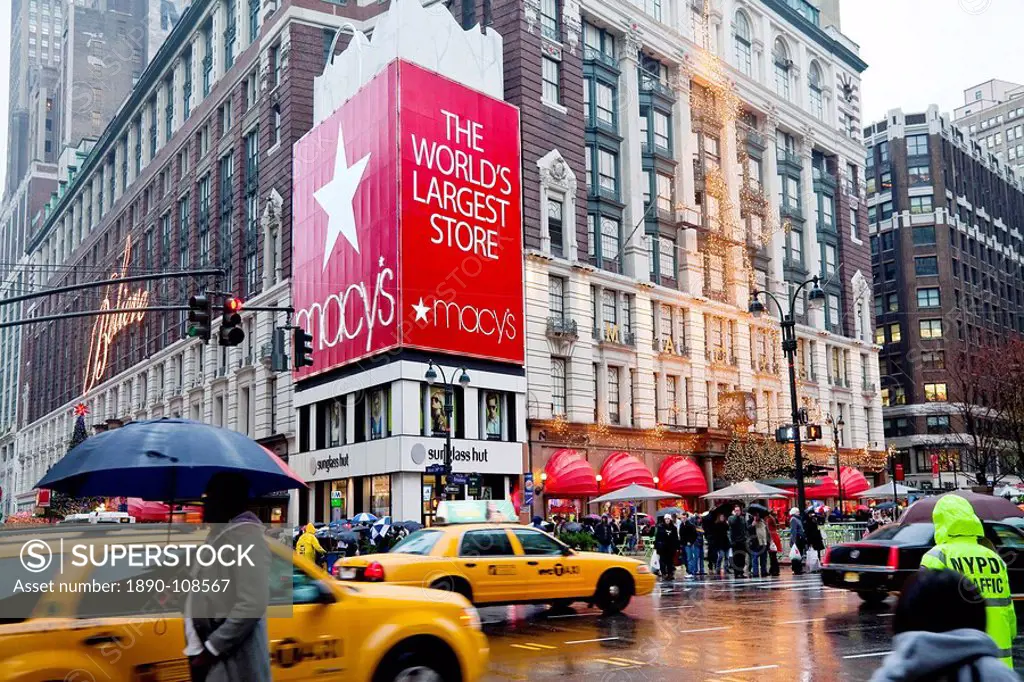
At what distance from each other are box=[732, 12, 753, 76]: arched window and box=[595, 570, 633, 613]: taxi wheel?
45.8 metres

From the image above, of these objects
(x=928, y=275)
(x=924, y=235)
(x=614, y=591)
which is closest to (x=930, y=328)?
(x=928, y=275)

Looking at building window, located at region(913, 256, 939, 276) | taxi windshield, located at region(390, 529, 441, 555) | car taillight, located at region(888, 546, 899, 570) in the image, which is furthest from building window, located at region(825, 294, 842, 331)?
taxi windshield, located at region(390, 529, 441, 555)

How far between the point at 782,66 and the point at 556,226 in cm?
2528

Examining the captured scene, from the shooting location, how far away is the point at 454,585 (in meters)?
16.0

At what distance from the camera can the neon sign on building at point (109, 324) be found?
7119cm

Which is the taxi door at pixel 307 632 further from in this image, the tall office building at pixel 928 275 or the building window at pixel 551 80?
the tall office building at pixel 928 275

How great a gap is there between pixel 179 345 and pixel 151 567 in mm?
58517

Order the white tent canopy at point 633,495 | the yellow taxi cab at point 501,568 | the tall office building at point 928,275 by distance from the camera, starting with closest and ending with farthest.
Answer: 1. the yellow taxi cab at point 501,568
2. the white tent canopy at point 633,495
3. the tall office building at point 928,275

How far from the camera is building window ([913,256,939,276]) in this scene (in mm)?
89750

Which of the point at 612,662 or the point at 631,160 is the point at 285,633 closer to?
the point at 612,662

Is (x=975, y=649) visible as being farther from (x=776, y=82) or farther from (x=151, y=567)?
(x=776, y=82)

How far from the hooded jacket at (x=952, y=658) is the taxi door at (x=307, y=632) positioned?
4.86 m

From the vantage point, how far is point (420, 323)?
38.6m

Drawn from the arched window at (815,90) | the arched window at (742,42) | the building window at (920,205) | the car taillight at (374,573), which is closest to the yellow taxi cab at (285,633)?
the car taillight at (374,573)
